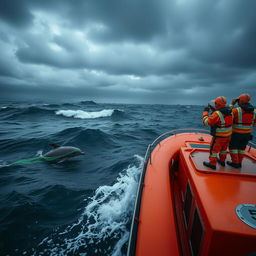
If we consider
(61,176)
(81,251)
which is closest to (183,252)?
(81,251)

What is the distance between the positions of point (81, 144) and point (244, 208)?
8.75 meters

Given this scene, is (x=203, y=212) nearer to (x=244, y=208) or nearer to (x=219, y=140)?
(x=244, y=208)

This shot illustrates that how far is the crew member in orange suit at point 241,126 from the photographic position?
273cm

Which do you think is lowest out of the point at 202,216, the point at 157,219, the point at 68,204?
the point at 68,204

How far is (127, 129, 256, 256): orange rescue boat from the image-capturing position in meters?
1.39

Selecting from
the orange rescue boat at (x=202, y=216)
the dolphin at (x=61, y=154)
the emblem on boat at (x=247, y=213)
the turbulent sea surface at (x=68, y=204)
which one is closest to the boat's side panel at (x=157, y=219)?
the orange rescue boat at (x=202, y=216)

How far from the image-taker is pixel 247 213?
1.56 m

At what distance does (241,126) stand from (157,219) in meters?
2.49

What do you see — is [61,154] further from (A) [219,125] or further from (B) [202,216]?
(A) [219,125]

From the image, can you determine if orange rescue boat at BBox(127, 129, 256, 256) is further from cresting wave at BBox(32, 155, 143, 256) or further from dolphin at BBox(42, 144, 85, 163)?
dolphin at BBox(42, 144, 85, 163)

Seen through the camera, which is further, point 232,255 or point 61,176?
point 61,176

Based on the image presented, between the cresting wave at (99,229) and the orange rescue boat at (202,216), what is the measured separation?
1078mm

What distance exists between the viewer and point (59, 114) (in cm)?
2431

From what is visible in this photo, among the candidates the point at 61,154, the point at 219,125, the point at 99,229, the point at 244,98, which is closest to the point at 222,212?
the point at 219,125
